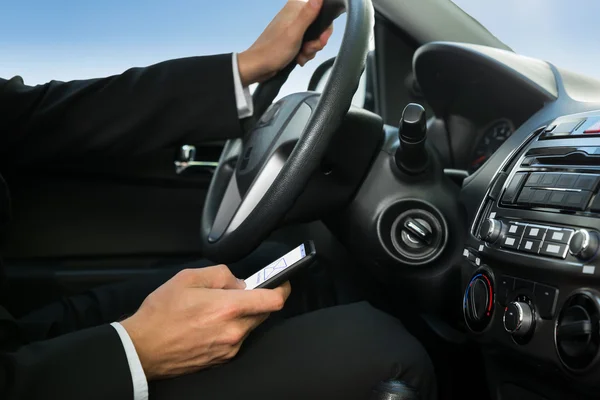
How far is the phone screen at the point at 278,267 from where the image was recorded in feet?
2.39

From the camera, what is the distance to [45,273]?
1.33 m

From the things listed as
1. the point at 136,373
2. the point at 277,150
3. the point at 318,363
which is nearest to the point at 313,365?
the point at 318,363

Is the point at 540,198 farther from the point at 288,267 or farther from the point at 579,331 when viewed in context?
the point at 288,267

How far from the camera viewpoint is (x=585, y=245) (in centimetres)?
63

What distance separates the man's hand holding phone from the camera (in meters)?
0.70

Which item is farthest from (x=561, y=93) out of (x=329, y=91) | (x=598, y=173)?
(x=329, y=91)

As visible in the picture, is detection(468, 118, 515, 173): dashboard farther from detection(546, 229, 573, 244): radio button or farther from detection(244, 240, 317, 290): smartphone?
detection(244, 240, 317, 290): smartphone

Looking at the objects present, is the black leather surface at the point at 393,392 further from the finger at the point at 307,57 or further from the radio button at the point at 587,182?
the finger at the point at 307,57

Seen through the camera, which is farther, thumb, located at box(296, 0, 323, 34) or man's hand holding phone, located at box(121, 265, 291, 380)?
thumb, located at box(296, 0, 323, 34)

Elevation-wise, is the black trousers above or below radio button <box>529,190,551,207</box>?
below

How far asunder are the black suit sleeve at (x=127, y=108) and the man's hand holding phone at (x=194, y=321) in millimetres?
437

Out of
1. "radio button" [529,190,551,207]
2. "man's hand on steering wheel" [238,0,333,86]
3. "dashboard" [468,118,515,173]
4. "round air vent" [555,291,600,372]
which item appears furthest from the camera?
"dashboard" [468,118,515,173]

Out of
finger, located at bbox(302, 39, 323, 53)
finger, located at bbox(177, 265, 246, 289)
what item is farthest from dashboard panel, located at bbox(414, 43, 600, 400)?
finger, located at bbox(177, 265, 246, 289)

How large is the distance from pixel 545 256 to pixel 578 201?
70mm
